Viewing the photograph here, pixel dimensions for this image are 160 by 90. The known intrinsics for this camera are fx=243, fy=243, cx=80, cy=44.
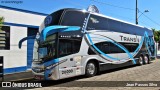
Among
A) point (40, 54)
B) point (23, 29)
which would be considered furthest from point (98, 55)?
point (23, 29)

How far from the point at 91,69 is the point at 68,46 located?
244 cm

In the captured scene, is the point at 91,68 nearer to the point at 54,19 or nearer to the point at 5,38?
the point at 54,19

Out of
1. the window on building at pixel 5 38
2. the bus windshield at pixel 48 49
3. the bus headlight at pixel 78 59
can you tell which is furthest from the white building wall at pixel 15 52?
the bus headlight at pixel 78 59

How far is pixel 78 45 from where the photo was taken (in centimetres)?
1264

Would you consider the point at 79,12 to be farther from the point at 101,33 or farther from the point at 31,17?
the point at 31,17

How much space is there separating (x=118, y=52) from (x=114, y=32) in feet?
4.70

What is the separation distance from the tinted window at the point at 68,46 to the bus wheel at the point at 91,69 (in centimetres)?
142

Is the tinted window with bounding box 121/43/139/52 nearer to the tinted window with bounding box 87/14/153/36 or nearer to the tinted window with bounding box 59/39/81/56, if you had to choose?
the tinted window with bounding box 87/14/153/36

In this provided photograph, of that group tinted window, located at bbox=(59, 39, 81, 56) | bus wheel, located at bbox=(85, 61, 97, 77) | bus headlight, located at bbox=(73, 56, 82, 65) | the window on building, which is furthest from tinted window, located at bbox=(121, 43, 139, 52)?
the window on building

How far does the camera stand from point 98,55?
1427cm

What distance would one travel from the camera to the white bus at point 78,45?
11250 mm

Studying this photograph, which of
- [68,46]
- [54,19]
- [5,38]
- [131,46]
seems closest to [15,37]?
[5,38]

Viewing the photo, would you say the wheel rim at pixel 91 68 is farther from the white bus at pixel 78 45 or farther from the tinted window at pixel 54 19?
the tinted window at pixel 54 19

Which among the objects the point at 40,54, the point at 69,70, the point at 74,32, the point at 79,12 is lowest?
the point at 69,70
